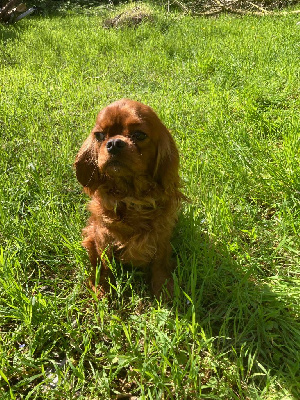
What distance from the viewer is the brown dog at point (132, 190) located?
1.65 m

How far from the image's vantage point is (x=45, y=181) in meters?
2.53

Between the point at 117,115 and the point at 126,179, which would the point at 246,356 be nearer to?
the point at 126,179

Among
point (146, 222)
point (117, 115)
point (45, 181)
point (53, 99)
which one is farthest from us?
point (53, 99)

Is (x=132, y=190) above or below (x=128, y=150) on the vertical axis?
below

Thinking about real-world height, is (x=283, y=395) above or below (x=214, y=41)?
below

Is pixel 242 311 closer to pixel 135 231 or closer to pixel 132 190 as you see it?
pixel 135 231

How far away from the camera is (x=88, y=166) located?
1.86 metres

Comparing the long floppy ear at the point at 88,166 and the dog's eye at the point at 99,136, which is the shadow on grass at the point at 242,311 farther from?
the dog's eye at the point at 99,136

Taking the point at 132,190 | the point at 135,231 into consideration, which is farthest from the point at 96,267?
the point at 132,190

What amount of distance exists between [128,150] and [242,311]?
1.03 m

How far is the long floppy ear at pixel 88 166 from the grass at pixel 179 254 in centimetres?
37

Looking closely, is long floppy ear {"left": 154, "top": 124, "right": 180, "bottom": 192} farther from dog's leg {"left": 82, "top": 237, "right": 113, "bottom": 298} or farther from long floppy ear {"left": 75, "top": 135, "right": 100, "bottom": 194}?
dog's leg {"left": 82, "top": 237, "right": 113, "bottom": 298}

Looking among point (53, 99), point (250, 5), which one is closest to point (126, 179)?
point (53, 99)

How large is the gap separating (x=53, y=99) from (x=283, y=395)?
3.64m
